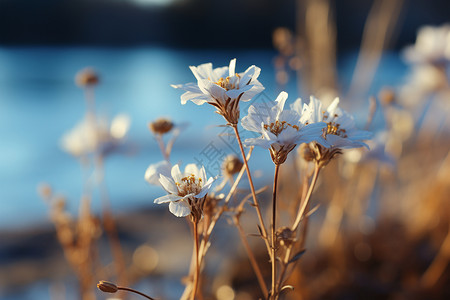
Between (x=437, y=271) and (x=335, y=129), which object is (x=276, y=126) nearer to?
(x=335, y=129)

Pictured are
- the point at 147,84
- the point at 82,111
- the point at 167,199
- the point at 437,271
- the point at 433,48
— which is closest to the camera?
the point at 167,199

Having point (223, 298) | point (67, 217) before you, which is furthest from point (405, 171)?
point (67, 217)

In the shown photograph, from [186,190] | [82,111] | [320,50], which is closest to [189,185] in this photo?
[186,190]

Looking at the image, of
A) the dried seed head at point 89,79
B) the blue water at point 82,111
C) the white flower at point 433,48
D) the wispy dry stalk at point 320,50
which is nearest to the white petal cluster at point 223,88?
the blue water at point 82,111

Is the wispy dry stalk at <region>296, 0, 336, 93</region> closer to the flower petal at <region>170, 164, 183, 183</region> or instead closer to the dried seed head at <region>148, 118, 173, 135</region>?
the dried seed head at <region>148, 118, 173, 135</region>

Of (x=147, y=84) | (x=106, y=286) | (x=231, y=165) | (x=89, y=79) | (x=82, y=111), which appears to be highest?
(x=89, y=79)

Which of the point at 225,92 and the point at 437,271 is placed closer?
the point at 225,92

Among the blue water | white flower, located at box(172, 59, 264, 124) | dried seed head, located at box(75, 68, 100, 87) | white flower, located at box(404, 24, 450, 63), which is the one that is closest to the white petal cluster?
white flower, located at box(172, 59, 264, 124)
